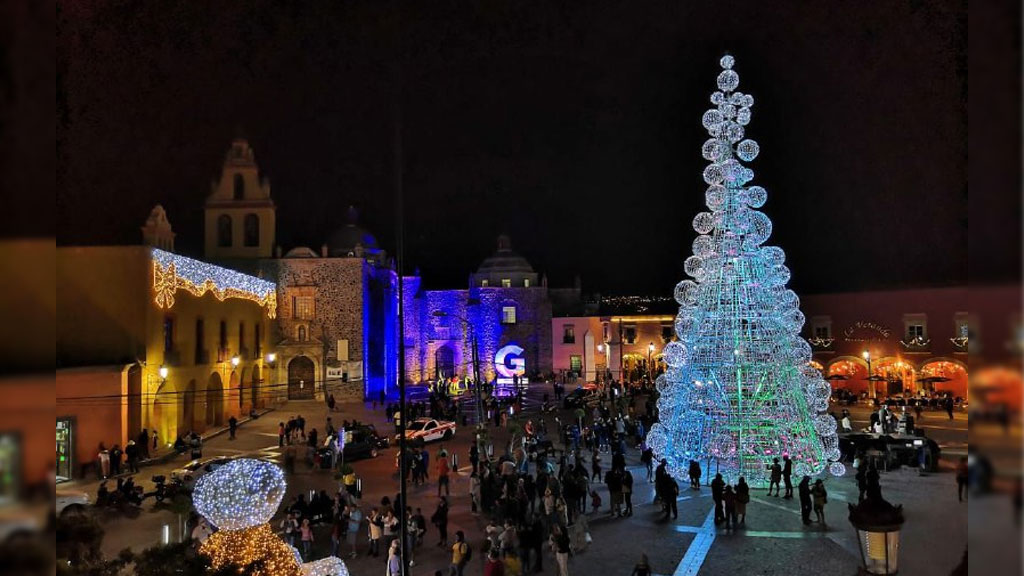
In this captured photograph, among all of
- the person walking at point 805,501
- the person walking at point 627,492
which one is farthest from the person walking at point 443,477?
the person walking at point 805,501

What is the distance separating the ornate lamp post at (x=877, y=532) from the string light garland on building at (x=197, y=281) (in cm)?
1881

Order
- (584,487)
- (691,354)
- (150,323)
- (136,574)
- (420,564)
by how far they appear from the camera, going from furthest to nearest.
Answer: (150,323) → (691,354) → (584,487) → (420,564) → (136,574)

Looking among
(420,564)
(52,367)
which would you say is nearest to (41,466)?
(52,367)

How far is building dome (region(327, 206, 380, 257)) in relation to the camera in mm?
43741

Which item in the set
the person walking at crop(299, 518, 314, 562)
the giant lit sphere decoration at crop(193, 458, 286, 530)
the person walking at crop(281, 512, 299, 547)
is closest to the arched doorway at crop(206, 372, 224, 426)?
the person walking at crop(281, 512, 299, 547)

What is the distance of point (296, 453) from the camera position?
20.5m

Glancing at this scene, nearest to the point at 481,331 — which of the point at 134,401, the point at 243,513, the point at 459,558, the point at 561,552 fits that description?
the point at 134,401

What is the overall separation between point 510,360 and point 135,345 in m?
26.9

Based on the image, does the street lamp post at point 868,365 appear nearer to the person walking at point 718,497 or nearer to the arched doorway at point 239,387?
the person walking at point 718,497

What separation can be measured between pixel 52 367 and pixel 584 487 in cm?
1269

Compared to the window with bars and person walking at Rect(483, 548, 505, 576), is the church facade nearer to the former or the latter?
the window with bars

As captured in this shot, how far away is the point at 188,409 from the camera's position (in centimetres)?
2289

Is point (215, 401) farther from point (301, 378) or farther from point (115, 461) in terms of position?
point (115, 461)

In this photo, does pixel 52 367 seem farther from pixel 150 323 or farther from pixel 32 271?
pixel 150 323
